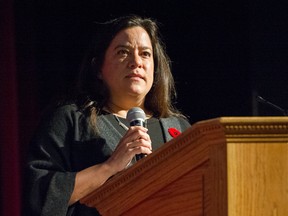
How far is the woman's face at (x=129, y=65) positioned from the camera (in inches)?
85.8

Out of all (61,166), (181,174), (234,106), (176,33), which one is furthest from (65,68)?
(181,174)

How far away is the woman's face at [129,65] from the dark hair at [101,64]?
1.2 inches

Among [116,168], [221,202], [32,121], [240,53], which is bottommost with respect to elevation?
[221,202]

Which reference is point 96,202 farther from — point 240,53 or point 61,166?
point 240,53

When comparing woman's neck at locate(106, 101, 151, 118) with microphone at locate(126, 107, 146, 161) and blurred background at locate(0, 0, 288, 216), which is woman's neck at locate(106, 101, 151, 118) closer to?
microphone at locate(126, 107, 146, 161)

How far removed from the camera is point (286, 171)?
3.75 feet

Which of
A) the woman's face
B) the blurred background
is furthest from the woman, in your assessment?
the blurred background

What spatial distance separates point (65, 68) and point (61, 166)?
142cm

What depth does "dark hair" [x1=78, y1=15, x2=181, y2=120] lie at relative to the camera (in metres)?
2.27

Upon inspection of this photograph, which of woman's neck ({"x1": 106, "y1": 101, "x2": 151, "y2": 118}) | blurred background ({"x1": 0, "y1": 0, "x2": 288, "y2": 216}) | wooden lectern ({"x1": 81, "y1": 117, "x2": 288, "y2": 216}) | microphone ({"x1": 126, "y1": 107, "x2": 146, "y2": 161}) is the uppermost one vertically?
blurred background ({"x1": 0, "y1": 0, "x2": 288, "y2": 216})

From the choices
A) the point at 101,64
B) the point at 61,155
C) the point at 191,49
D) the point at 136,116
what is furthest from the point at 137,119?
the point at 191,49

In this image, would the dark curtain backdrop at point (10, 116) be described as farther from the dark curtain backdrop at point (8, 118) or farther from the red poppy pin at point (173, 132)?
the red poppy pin at point (173, 132)

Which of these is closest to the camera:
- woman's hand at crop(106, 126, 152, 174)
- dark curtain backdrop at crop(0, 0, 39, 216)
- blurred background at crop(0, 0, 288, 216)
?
woman's hand at crop(106, 126, 152, 174)

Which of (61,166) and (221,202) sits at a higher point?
(61,166)
